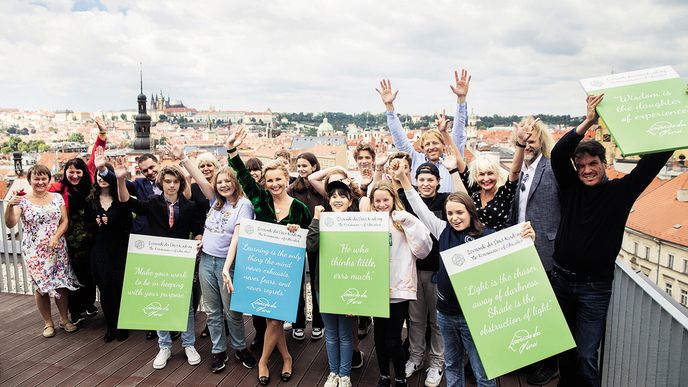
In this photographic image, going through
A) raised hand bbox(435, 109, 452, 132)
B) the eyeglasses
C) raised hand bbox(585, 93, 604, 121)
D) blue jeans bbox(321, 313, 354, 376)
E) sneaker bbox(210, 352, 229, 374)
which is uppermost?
raised hand bbox(585, 93, 604, 121)

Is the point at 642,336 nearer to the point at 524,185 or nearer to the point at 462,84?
the point at 524,185

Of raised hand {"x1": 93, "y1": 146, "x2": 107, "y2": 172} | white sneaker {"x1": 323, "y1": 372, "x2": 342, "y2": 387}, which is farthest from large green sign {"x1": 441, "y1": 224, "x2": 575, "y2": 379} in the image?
raised hand {"x1": 93, "y1": 146, "x2": 107, "y2": 172}

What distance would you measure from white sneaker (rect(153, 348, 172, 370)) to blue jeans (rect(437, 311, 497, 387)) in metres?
2.43

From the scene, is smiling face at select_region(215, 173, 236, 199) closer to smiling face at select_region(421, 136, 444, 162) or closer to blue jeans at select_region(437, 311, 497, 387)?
smiling face at select_region(421, 136, 444, 162)

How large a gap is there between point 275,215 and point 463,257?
155 centimetres

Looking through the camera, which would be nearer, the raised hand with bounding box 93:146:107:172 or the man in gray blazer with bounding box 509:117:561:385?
the man in gray blazer with bounding box 509:117:561:385

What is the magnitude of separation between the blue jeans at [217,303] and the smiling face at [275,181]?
2.40 ft

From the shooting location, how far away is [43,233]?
4.34m

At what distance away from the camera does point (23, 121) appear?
196 metres

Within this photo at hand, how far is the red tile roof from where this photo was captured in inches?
1506

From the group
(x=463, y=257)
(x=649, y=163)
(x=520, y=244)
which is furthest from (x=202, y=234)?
(x=649, y=163)

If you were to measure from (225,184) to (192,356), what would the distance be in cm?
157

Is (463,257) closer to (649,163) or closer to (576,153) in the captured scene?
(576,153)

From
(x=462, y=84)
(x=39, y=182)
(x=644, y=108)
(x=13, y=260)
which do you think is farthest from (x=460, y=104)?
(x=13, y=260)
